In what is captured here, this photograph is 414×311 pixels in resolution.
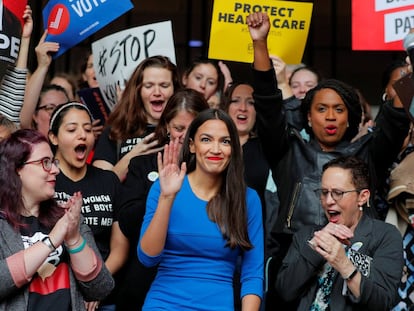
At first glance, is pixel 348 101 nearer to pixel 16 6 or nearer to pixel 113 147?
pixel 113 147

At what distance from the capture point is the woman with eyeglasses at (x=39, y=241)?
432 cm

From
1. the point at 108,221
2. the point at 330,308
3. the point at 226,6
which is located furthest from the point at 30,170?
the point at 226,6

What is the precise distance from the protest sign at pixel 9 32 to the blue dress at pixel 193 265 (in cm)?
146

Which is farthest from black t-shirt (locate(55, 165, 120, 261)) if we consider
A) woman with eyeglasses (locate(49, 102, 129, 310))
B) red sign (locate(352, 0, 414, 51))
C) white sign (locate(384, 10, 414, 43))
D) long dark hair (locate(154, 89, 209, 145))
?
white sign (locate(384, 10, 414, 43))

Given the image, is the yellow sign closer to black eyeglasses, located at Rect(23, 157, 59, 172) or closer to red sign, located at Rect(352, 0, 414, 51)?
red sign, located at Rect(352, 0, 414, 51)

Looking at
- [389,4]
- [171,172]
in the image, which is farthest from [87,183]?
[389,4]

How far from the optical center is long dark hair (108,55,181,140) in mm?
6082

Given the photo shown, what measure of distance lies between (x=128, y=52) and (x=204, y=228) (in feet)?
7.38

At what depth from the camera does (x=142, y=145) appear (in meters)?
5.84

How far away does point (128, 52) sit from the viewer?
679 centimetres

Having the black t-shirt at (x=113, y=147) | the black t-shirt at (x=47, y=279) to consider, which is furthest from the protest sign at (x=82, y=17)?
the black t-shirt at (x=47, y=279)

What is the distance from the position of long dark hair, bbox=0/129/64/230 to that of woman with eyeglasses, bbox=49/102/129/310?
73cm

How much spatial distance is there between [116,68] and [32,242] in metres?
2.53

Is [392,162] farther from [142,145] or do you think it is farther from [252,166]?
[142,145]
